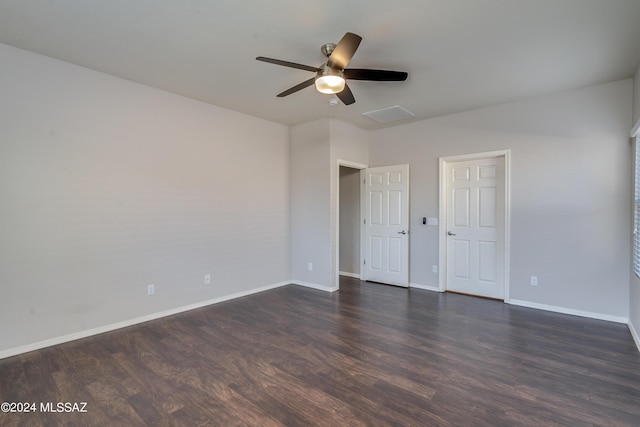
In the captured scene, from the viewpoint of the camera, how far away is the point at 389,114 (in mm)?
4602

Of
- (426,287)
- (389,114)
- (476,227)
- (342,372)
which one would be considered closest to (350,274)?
(426,287)

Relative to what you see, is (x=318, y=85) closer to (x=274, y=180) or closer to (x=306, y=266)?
(x=274, y=180)

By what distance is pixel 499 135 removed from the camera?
4312 mm

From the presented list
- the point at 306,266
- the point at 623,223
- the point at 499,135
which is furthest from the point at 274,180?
the point at 623,223

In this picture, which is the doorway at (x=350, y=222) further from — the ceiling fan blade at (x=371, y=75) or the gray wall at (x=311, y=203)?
the ceiling fan blade at (x=371, y=75)

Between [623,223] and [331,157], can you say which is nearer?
[623,223]

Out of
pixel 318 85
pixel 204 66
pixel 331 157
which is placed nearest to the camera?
pixel 318 85

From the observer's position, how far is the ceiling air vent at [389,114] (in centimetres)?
439

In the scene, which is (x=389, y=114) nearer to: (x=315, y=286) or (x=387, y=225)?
(x=387, y=225)

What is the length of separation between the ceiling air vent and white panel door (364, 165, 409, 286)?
2.78 ft

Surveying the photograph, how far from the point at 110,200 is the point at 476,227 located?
4821 mm

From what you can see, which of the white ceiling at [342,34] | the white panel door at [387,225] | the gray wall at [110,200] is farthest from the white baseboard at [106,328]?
the white ceiling at [342,34]

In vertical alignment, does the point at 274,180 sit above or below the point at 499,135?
below

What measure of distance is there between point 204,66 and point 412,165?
344 centimetres
